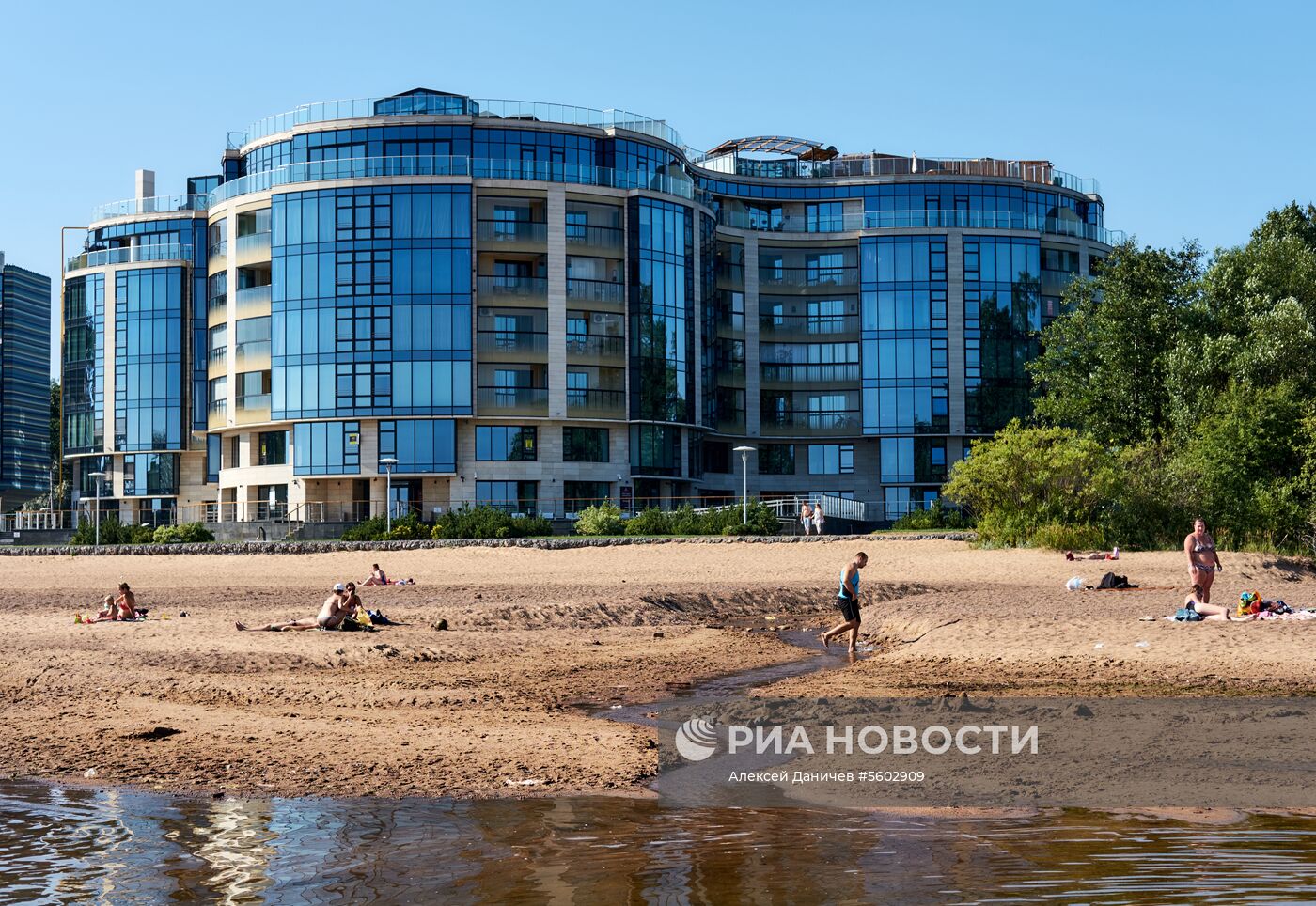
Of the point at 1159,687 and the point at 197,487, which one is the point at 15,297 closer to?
the point at 197,487

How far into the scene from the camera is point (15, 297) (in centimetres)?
13200

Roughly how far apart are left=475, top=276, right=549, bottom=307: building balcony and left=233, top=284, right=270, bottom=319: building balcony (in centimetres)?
1076

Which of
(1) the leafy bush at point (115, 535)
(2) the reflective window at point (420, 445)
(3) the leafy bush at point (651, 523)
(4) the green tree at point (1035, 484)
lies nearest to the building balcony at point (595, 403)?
(2) the reflective window at point (420, 445)

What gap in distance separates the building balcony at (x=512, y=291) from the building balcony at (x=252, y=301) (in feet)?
35.3

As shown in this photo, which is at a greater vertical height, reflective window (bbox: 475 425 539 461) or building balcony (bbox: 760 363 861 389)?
building balcony (bbox: 760 363 861 389)

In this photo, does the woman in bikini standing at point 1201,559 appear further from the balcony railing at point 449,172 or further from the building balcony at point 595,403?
the balcony railing at point 449,172

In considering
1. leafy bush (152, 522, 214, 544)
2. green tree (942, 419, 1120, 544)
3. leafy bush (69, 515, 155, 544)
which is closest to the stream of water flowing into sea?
green tree (942, 419, 1120, 544)

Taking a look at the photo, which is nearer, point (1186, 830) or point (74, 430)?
point (1186, 830)

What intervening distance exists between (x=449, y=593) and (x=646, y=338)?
114ft

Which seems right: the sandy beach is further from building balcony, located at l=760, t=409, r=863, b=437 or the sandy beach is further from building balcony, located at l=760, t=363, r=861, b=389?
building balcony, located at l=760, t=363, r=861, b=389

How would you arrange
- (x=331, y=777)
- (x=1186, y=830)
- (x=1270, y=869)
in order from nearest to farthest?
1. (x=1270, y=869)
2. (x=1186, y=830)
3. (x=331, y=777)

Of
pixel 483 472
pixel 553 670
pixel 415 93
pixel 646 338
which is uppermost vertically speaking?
pixel 415 93

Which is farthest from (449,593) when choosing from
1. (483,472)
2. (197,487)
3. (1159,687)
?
(197,487)

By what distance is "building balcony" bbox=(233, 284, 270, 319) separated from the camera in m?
64.2
